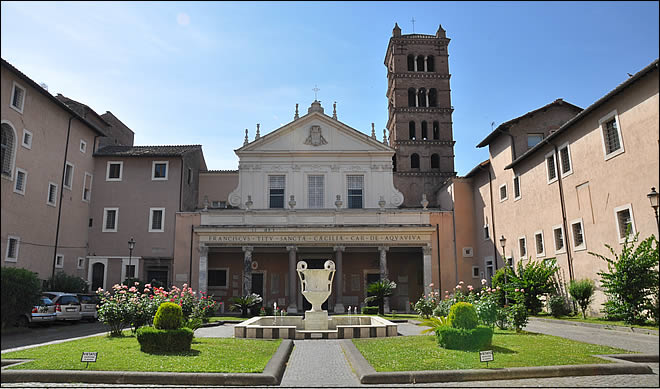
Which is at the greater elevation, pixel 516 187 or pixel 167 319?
pixel 516 187

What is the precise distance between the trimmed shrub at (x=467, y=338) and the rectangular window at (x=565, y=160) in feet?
40.7

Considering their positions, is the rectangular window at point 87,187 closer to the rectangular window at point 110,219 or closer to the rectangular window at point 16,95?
the rectangular window at point 110,219

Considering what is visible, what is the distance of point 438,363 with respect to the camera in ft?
31.5

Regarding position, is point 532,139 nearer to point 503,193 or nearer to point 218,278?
point 503,193

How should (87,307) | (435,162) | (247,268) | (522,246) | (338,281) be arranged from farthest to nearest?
(435,162)
(247,268)
(338,281)
(522,246)
(87,307)

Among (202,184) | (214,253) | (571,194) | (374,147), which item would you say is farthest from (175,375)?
(202,184)

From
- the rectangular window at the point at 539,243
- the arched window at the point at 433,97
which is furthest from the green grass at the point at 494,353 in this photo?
the arched window at the point at 433,97

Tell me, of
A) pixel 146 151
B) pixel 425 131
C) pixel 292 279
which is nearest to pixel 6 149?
pixel 292 279

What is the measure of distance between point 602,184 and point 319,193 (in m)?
20.6

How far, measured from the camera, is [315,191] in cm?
3550

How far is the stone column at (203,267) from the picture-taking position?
102 ft

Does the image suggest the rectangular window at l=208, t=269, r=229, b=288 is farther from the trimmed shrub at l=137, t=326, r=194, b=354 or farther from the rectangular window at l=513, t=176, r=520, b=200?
the trimmed shrub at l=137, t=326, r=194, b=354

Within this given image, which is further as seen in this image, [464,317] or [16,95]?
[464,317]

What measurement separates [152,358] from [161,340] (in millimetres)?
1047
